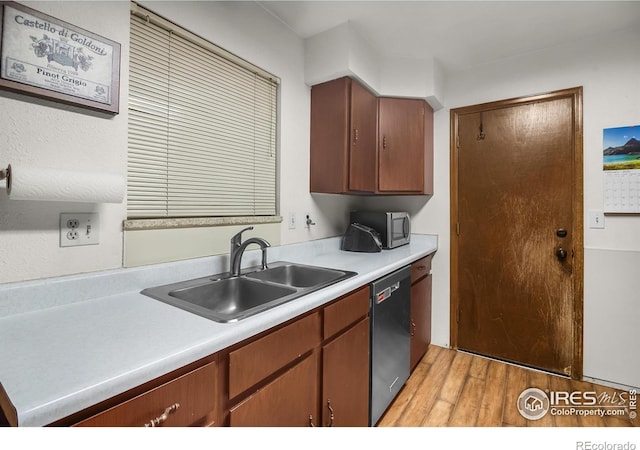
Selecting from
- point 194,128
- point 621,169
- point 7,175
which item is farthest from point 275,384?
point 621,169

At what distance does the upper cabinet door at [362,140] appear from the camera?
211cm

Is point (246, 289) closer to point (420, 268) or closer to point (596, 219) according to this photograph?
point (420, 268)

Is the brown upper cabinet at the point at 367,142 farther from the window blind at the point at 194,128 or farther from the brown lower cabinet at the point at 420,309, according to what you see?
the brown lower cabinet at the point at 420,309

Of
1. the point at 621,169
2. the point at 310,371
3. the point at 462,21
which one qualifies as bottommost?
the point at 310,371

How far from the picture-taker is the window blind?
50.9 inches

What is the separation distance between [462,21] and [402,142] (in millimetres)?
860

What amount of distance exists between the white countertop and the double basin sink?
4 centimetres

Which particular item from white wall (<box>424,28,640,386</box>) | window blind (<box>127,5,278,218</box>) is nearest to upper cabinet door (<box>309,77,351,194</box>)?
window blind (<box>127,5,278,218</box>)

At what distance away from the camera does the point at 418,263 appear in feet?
7.41

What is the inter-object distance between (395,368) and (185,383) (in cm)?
146

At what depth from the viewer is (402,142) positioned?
2.48 metres

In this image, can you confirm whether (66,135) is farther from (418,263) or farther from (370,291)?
(418,263)

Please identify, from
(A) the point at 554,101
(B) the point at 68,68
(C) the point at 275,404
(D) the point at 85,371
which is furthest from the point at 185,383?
(A) the point at 554,101

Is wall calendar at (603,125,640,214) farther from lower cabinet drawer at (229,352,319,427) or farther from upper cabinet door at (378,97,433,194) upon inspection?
lower cabinet drawer at (229,352,319,427)
